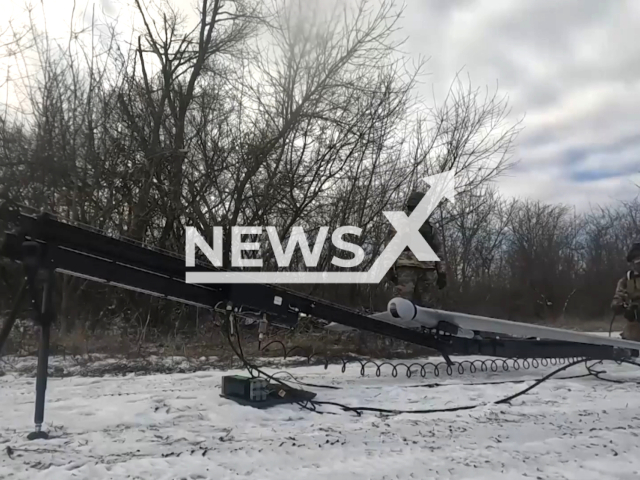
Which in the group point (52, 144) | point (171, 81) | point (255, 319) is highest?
→ point (171, 81)

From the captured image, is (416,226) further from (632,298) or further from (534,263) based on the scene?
(534,263)

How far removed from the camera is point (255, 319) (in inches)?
187

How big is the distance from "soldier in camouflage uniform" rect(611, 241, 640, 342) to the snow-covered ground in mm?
2558

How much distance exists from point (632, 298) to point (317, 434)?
5898 mm

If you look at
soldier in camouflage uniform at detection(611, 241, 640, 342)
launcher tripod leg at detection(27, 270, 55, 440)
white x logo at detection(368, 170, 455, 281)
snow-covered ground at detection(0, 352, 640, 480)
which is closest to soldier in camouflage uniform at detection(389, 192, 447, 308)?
white x logo at detection(368, 170, 455, 281)

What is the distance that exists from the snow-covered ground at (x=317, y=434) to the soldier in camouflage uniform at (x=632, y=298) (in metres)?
2.56

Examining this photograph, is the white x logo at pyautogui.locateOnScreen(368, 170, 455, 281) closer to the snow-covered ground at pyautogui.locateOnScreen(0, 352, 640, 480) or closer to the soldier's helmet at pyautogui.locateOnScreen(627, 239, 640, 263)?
the snow-covered ground at pyautogui.locateOnScreen(0, 352, 640, 480)

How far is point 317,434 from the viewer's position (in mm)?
3926

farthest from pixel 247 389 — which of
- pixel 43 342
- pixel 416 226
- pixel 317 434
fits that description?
pixel 416 226

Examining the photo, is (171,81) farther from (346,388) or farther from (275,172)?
(346,388)

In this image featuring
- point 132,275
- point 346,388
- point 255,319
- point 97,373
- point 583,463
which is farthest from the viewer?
point 97,373

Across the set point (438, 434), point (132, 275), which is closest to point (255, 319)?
point (132, 275)

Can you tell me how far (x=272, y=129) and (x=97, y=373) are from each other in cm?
699

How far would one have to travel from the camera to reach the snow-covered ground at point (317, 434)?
127 inches
